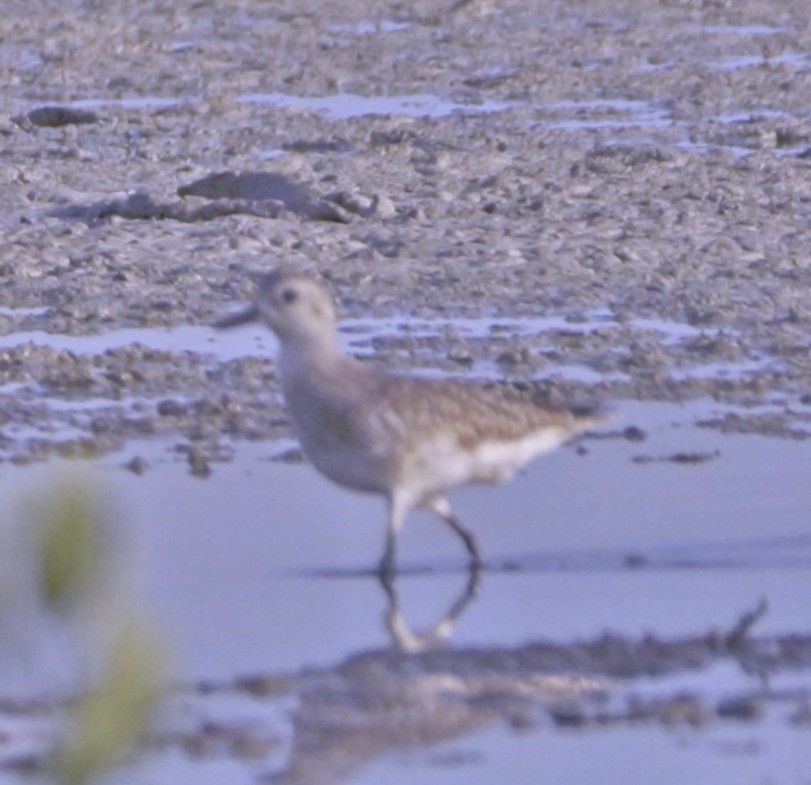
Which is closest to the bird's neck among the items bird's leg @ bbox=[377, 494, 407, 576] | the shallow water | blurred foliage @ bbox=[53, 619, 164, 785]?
bird's leg @ bbox=[377, 494, 407, 576]

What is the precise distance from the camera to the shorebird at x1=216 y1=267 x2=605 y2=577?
22.5 feet

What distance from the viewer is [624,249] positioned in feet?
37.4

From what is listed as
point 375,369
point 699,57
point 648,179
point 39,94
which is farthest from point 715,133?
point 375,369

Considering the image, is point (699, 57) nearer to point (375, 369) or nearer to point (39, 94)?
point (39, 94)

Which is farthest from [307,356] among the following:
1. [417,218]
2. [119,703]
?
[417,218]

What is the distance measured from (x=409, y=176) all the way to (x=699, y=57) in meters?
6.03

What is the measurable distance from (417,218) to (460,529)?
17.6ft

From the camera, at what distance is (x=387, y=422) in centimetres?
689

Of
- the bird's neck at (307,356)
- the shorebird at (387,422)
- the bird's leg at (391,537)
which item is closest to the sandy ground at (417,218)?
the bird's leg at (391,537)

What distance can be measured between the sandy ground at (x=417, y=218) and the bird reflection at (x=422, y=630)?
0.17 meters

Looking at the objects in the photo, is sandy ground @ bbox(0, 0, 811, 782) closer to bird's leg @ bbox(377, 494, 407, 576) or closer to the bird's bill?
bird's leg @ bbox(377, 494, 407, 576)

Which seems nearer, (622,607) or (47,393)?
(622,607)

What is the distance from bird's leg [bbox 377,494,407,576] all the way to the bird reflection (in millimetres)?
13

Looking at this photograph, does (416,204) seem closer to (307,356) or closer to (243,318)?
(243,318)
